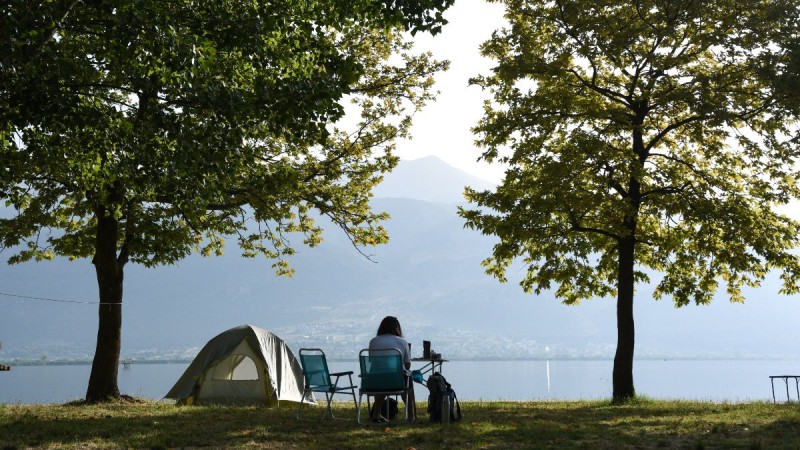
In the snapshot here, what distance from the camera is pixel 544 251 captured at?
18.1 meters

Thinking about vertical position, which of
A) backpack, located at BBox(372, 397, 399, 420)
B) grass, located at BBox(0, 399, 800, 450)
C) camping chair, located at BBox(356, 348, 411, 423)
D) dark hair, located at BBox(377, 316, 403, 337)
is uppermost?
dark hair, located at BBox(377, 316, 403, 337)

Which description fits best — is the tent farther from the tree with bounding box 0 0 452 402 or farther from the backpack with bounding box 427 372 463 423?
the backpack with bounding box 427 372 463 423

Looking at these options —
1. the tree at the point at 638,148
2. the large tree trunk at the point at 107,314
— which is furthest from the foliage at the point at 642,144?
the large tree trunk at the point at 107,314

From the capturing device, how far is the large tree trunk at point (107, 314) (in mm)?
16922

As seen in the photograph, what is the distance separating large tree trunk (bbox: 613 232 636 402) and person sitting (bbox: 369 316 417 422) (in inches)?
280

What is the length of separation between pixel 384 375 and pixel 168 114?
16.3 feet

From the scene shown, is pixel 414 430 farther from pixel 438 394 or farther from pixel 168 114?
pixel 168 114

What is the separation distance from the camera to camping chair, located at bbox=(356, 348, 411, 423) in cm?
1105

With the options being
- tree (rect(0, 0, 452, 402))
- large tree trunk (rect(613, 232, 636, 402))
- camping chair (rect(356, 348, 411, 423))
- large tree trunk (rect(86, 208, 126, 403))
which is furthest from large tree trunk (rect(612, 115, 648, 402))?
large tree trunk (rect(86, 208, 126, 403))

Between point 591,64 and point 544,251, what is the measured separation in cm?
417

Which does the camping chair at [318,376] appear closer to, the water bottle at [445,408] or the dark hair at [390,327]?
the dark hair at [390,327]

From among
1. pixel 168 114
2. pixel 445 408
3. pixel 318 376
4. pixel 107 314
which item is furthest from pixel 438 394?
pixel 107 314

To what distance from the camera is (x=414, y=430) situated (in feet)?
33.6

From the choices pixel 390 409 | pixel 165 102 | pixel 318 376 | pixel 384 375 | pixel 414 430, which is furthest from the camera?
pixel 165 102
